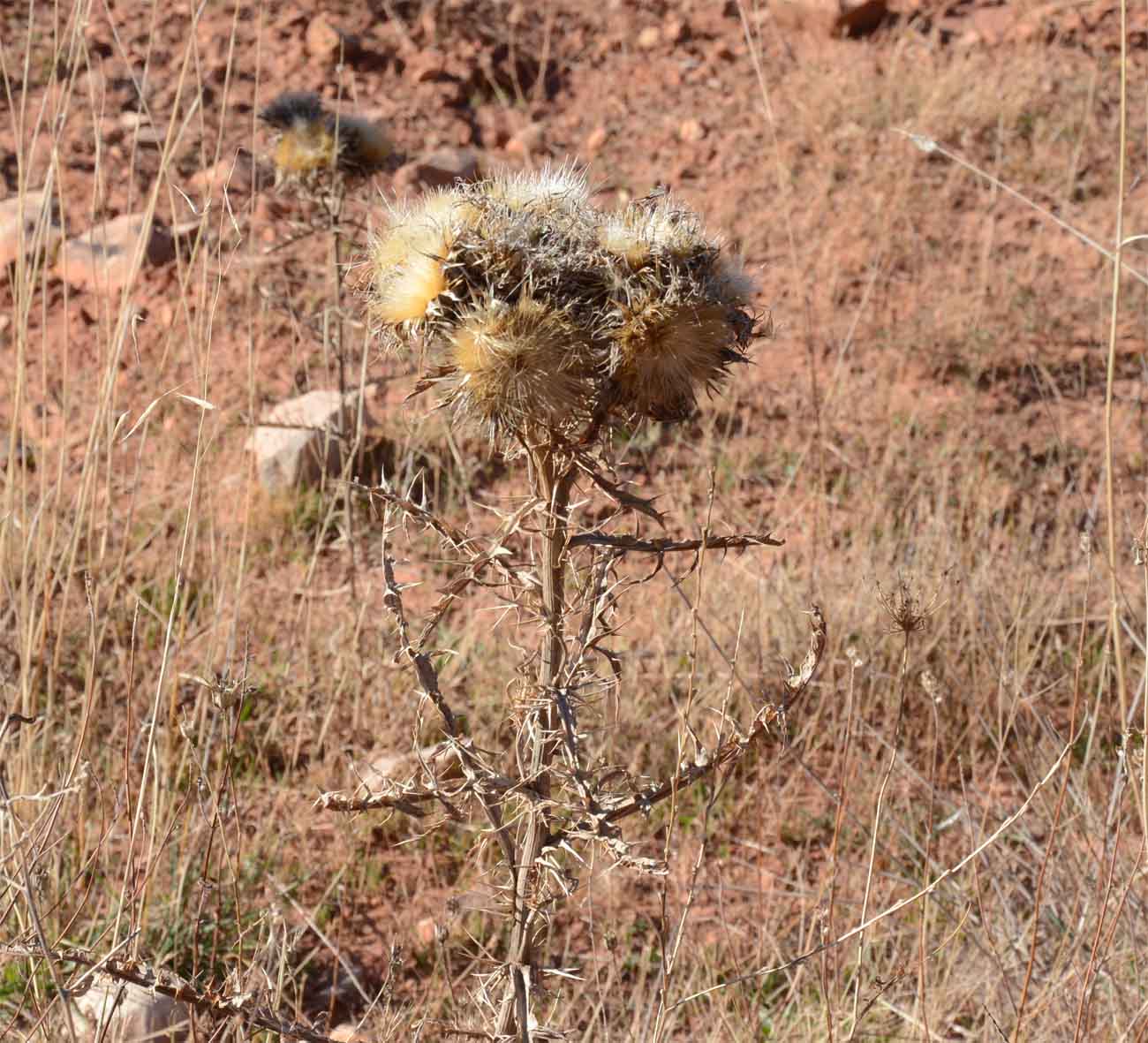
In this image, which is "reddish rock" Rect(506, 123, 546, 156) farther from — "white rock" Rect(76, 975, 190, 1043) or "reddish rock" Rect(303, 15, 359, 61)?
"white rock" Rect(76, 975, 190, 1043)

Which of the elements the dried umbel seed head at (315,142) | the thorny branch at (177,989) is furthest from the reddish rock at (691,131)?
the thorny branch at (177,989)

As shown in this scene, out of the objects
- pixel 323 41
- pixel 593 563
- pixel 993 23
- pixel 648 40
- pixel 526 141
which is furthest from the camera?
pixel 648 40

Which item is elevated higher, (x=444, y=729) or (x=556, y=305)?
(x=556, y=305)

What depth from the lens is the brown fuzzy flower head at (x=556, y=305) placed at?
4.39ft

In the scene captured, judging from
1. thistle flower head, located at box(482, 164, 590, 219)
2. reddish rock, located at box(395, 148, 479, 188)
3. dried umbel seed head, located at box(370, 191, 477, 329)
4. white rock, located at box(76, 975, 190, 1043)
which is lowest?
white rock, located at box(76, 975, 190, 1043)

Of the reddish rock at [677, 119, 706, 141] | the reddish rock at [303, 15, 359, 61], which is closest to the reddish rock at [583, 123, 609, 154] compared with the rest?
the reddish rock at [677, 119, 706, 141]

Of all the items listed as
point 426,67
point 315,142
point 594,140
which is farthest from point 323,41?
point 315,142

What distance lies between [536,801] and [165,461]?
2.84 m

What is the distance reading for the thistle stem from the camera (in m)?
1.49

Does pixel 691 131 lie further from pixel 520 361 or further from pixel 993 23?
pixel 520 361

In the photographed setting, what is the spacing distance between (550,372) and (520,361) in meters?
0.04

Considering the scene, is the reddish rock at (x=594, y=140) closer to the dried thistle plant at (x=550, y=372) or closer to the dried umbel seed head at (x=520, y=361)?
the dried thistle plant at (x=550, y=372)

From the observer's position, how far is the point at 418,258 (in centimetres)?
136

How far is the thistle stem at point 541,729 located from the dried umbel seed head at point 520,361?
0.37ft
